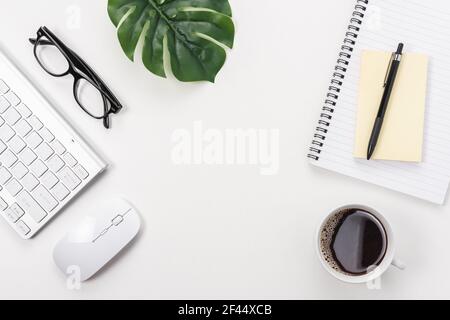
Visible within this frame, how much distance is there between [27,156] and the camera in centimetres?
78

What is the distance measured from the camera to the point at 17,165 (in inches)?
30.6

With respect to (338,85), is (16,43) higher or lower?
higher

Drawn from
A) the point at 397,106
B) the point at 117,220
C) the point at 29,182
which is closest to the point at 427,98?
the point at 397,106

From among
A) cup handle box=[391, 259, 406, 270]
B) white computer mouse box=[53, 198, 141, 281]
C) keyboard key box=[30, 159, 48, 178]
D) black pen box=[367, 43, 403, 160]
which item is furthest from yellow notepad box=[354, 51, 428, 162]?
keyboard key box=[30, 159, 48, 178]

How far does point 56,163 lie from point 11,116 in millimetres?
90

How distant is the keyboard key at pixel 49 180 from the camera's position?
2.54 ft

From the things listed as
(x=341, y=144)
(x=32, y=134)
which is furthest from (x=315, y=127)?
(x=32, y=134)

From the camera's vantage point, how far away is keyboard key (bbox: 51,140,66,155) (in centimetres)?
77

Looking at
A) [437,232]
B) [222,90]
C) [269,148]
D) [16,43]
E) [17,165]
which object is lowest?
[437,232]

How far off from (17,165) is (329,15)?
0.49m

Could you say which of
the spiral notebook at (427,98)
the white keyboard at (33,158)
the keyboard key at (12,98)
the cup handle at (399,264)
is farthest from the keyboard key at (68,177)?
the cup handle at (399,264)

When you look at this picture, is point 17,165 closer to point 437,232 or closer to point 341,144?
point 341,144

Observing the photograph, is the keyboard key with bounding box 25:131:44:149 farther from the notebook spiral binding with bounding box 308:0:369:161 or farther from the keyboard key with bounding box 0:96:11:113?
the notebook spiral binding with bounding box 308:0:369:161

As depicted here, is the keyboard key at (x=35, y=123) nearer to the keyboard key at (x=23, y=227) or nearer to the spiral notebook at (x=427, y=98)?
the keyboard key at (x=23, y=227)
